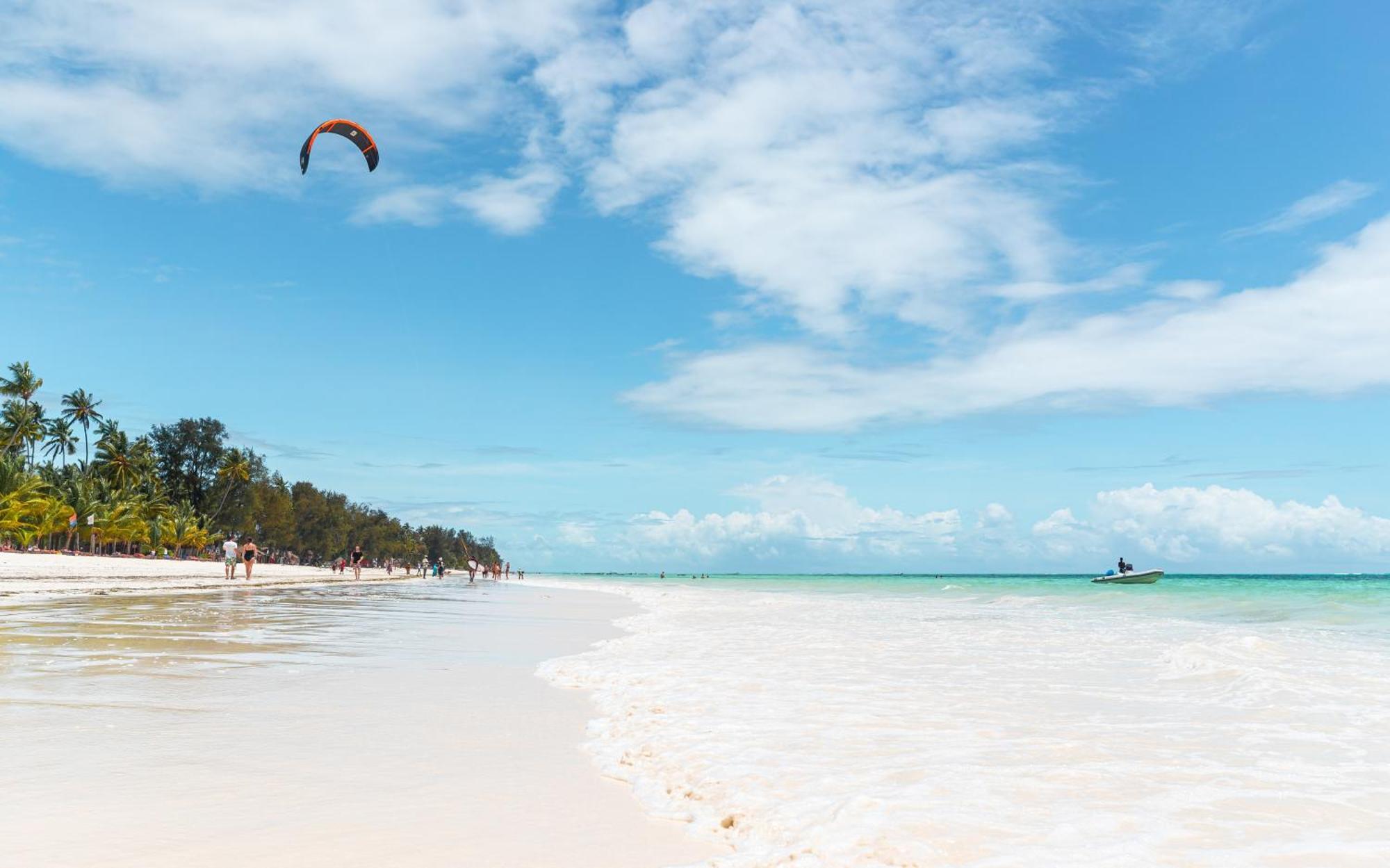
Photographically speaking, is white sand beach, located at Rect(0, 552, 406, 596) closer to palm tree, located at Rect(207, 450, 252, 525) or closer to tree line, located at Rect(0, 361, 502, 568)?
tree line, located at Rect(0, 361, 502, 568)

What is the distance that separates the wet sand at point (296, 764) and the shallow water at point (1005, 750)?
577 millimetres

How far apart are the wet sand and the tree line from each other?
63.3 metres

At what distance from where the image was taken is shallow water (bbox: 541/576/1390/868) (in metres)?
4.48

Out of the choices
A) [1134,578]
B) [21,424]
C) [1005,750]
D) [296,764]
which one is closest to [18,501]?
[21,424]

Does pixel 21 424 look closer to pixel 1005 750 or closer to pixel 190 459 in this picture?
pixel 190 459

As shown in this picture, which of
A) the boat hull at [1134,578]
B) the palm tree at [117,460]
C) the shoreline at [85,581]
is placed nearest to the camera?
the shoreline at [85,581]

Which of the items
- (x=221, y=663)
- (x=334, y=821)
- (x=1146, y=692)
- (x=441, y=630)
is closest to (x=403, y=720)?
(x=334, y=821)

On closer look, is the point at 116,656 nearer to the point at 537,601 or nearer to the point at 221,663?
the point at 221,663

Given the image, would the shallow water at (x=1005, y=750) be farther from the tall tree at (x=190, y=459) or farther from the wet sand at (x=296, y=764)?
the tall tree at (x=190, y=459)

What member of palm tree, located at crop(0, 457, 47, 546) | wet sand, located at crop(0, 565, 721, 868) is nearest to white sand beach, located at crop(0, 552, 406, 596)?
palm tree, located at crop(0, 457, 47, 546)

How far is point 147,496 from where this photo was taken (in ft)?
309

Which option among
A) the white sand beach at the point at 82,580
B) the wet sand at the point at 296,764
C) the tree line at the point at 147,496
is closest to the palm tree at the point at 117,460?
the tree line at the point at 147,496

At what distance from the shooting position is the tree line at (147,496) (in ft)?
236

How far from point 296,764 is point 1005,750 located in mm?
4870
